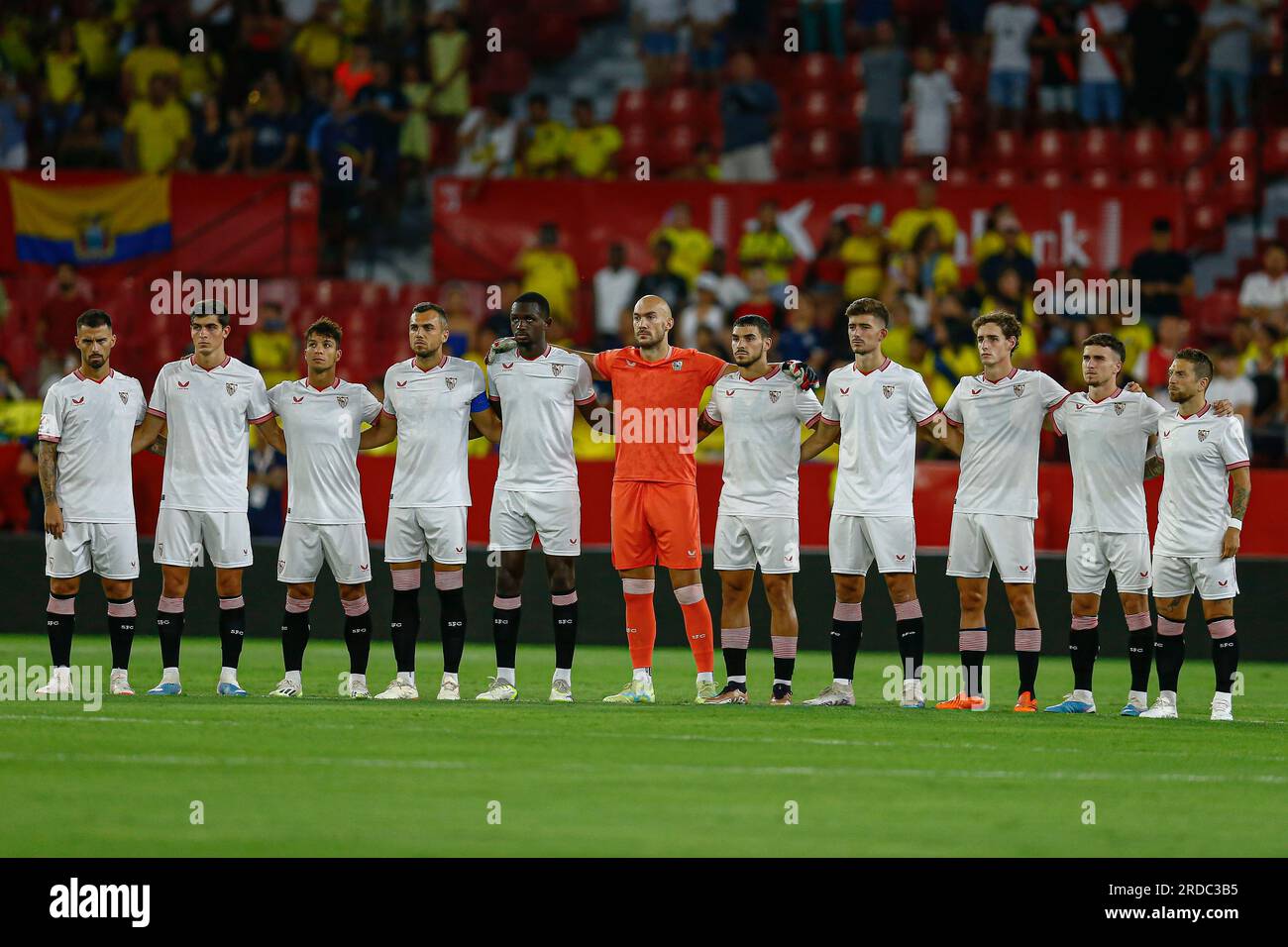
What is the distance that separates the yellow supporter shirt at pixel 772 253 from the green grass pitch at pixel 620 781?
9.10 m

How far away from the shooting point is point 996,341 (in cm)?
1109

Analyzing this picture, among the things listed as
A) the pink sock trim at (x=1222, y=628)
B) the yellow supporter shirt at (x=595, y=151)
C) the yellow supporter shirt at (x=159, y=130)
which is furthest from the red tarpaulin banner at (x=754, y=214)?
the pink sock trim at (x=1222, y=628)

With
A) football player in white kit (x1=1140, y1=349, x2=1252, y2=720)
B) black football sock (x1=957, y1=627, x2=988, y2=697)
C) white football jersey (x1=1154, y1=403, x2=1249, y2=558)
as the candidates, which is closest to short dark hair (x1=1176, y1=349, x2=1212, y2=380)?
football player in white kit (x1=1140, y1=349, x2=1252, y2=720)

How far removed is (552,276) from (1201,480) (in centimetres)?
999

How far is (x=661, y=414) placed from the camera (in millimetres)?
11148

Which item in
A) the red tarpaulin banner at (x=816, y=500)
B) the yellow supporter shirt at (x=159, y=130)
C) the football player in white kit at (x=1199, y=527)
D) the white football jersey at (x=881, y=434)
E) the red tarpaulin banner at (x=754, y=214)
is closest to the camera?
the football player in white kit at (x=1199, y=527)

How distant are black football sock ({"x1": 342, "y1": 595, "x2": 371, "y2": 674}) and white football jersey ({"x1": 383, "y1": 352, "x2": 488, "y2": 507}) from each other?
24.8 inches

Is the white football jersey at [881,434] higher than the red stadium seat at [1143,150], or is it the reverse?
the red stadium seat at [1143,150]

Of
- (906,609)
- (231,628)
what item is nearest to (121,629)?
(231,628)

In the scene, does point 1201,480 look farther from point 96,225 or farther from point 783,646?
point 96,225

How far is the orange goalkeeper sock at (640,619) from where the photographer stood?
11.1 meters

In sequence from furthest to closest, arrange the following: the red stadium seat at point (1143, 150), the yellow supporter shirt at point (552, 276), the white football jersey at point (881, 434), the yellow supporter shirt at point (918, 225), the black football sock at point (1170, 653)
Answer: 1. the red stadium seat at point (1143, 150)
2. the yellow supporter shirt at point (918, 225)
3. the yellow supporter shirt at point (552, 276)
4. the white football jersey at point (881, 434)
5. the black football sock at point (1170, 653)

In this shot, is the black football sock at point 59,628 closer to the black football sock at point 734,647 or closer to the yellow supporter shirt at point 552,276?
the black football sock at point 734,647

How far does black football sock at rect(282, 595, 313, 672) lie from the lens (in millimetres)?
11047
